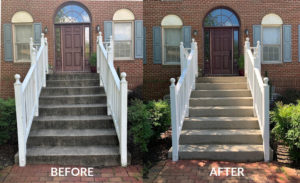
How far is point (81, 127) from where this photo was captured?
211 inches

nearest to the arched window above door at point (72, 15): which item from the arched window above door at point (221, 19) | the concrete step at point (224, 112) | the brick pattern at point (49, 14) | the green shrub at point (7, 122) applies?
the brick pattern at point (49, 14)

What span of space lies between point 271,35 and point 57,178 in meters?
9.56

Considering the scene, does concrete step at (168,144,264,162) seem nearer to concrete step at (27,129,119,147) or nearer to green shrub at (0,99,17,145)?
concrete step at (27,129,119,147)

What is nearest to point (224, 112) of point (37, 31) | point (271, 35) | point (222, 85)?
point (222, 85)

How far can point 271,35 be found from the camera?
10.8 metres

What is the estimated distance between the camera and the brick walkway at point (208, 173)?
4121 mm

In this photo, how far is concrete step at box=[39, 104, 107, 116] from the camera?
581cm

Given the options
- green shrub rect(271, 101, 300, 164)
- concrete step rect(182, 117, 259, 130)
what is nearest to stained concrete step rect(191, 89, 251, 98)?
concrete step rect(182, 117, 259, 130)

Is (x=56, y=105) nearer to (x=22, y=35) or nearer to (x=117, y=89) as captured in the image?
(x=117, y=89)

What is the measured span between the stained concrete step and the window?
453 centimetres

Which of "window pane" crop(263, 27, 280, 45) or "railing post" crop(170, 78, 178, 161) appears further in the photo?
"window pane" crop(263, 27, 280, 45)

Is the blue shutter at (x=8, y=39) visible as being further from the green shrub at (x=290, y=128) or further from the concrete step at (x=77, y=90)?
the green shrub at (x=290, y=128)

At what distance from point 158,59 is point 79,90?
460cm

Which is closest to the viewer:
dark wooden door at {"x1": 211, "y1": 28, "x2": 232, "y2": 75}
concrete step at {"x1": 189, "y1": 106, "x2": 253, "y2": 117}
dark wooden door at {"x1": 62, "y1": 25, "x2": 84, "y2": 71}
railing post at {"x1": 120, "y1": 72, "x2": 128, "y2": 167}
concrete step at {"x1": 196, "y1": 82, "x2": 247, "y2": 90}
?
railing post at {"x1": 120, "y1": 72, "x2": 128, "y2": 167}
